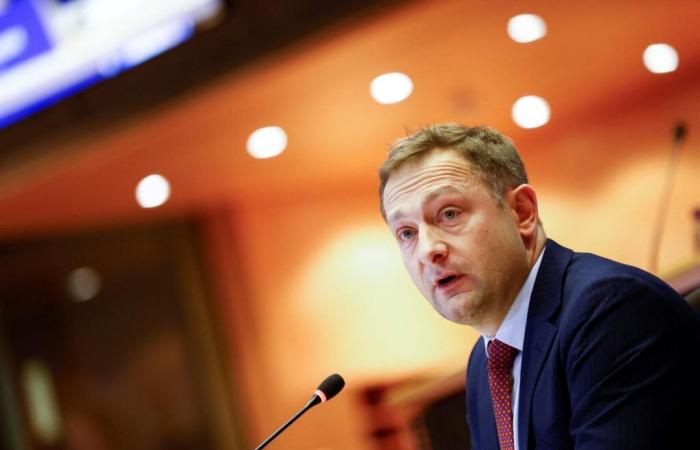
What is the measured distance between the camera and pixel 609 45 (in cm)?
551

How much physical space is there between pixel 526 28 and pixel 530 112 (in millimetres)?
2177

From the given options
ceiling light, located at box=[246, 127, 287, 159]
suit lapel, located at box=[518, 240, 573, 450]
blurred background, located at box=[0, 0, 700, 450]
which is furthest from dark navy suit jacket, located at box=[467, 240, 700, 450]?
ceiling light, located at box=[246, 127, 287, 159]

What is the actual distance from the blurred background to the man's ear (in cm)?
237

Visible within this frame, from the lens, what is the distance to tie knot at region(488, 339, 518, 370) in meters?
1.62

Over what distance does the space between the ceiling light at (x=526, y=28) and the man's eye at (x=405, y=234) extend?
9.99ft

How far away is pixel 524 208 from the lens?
1685 millimetres

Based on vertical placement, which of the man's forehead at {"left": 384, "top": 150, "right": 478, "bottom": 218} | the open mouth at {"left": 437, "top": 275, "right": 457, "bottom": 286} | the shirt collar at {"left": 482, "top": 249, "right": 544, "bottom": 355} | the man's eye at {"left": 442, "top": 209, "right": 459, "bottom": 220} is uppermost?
the man's forehead at {"left": 384, "top": 150, "right": 478, "bottom": 218}

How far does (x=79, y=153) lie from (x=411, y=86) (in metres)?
1.89

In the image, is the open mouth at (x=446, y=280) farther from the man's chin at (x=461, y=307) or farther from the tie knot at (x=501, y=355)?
the tie knot at (x=501, y=355)

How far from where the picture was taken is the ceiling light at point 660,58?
19.5 ft

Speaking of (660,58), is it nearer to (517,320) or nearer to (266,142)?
(266,142)

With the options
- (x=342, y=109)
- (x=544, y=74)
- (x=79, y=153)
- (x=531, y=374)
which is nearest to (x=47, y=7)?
(x=79, y=153)

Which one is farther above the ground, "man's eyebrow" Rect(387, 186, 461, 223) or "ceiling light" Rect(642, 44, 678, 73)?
"ceiling light" Rect(642, 44, 678, 73)

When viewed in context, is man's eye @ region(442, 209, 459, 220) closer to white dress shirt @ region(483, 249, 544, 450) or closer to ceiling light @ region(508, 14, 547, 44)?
white dress shirt @ region(483, 249, 544, 450)
